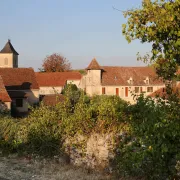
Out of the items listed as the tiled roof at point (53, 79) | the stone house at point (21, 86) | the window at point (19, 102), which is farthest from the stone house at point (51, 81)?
the window at point (19, 102)

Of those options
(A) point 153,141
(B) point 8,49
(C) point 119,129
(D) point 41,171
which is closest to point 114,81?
(B) point 8,49

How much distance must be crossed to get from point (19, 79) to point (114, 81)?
16819 millimetres

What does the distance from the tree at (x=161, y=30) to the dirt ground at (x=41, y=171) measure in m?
3.60

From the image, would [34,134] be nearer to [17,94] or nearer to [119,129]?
[119,129]

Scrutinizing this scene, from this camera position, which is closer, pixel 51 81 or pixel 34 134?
pixel 34 134

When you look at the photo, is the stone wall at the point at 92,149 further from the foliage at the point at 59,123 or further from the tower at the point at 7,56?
the tower at the point at 7,56

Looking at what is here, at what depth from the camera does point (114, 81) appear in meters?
53.6

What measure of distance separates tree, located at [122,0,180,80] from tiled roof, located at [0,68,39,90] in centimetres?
3903

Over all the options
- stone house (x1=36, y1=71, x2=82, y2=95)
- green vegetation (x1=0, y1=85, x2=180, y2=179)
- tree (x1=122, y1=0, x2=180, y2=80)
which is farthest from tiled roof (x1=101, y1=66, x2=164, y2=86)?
tree (x1=122, y1=0, x2=180, y2=80)

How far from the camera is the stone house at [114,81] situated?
52938mm

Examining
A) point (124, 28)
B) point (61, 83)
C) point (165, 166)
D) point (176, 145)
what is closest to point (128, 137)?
point (165, 166)

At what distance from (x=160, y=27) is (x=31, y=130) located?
6.29 m

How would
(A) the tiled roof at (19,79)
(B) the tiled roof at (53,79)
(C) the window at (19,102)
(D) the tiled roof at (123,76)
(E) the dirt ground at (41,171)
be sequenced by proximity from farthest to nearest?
(B) the tiled roof at (53,79), (D) the tiled roof at (123,76), (A) the tiled roof at (19,79), (C) the window at (19,102), (E) the dirt ground at (41,171)

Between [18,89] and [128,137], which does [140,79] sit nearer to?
[18,89]
